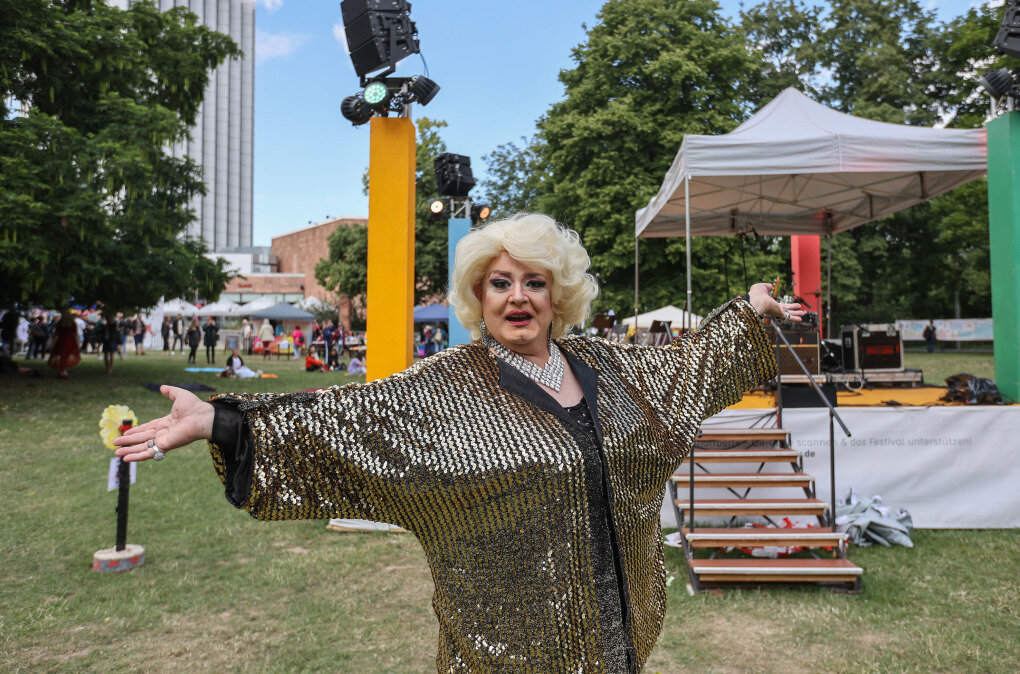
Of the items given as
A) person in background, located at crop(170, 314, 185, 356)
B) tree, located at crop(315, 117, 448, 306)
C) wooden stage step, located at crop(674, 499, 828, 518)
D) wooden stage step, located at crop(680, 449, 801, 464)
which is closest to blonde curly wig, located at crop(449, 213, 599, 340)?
wooden stage step, located at crop(674, 499, 828, 518)

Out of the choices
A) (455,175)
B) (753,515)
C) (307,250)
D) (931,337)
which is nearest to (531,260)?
(753,515)

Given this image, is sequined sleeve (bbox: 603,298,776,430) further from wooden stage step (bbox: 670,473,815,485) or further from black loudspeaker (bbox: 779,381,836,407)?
black loudspeaker (bbox: 779,381,836,407)

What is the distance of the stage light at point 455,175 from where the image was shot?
1337 centimetres

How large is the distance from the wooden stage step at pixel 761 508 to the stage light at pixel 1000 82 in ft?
17.9

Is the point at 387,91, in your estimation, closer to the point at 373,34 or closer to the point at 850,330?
Result: the point at 373,34

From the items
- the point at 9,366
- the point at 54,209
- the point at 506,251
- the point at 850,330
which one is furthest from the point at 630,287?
the point at 506,251

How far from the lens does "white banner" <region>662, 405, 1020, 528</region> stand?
252 inches

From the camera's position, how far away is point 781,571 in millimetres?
4848

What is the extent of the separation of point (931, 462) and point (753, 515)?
2290 mm

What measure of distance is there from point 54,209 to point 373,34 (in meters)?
8.89

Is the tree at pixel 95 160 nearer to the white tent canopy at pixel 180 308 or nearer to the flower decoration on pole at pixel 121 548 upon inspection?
the flower decoration on pole at pixel 121 548

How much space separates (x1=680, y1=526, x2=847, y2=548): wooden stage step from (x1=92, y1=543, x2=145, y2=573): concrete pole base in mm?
4213

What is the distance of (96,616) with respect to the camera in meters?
4.34

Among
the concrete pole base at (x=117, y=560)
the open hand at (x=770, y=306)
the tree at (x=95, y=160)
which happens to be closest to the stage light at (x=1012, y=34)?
the open hand at (x=770, y=306)
